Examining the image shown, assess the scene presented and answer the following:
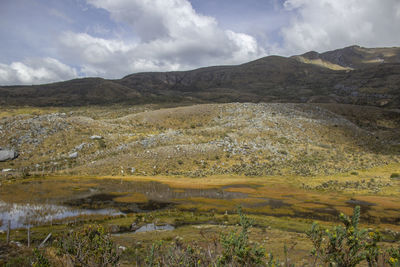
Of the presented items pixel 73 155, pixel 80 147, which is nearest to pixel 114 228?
pixel 73 155

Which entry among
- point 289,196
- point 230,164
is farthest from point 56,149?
point 289,196

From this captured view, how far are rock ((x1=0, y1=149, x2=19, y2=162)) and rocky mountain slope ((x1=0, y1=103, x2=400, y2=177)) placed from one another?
1020 millimetres

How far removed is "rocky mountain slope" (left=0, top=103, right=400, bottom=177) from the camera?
45.0 m

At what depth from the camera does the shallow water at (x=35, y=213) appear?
1919 centimetres

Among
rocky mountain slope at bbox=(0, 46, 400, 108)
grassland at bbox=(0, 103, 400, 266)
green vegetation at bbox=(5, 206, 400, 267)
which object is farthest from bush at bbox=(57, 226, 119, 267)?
rocky mountain slope at bbox=(0, 46, 400, 108)

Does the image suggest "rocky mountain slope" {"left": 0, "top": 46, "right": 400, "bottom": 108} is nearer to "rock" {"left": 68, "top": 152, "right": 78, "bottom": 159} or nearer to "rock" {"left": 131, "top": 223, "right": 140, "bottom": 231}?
"rock" {"left": 68, "top": 152, "right": 78, "bottom": 159}

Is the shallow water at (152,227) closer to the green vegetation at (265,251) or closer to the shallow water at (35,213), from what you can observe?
the shallow water at (35,213)

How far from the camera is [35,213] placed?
2127 centimetres

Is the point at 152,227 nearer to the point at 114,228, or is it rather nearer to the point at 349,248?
the point at 114,228

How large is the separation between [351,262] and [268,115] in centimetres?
6743

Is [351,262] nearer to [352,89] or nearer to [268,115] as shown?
[268,115]

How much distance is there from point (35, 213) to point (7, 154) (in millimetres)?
33942

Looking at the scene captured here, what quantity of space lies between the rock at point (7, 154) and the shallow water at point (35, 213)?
89.8 ft

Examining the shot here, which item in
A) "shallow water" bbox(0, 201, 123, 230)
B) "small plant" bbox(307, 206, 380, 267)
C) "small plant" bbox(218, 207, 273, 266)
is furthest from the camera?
"shallow water" bbox(0, 201, 123, 230)
